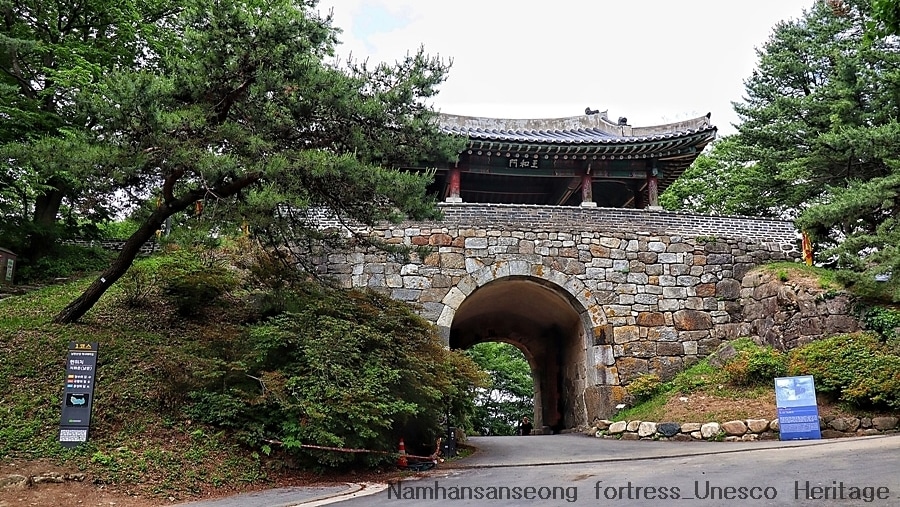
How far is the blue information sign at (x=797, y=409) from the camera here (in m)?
9.65

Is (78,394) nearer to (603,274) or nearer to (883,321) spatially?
(603,274)

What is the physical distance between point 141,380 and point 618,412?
346 inches

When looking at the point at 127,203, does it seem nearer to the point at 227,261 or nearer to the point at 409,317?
the point at 227,261

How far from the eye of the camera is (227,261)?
12.1 metres

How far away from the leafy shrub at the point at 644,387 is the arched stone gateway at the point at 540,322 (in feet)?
3.85

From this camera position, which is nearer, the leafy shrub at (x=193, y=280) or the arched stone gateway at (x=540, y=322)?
the leafy shrub at (x=193, y=280)

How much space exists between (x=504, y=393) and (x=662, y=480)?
22933 millimetres

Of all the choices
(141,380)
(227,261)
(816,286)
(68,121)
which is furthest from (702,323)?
(68,121)

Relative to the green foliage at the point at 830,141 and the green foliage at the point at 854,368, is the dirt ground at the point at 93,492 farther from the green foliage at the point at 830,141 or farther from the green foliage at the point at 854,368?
the green foliage at the point at 830,141

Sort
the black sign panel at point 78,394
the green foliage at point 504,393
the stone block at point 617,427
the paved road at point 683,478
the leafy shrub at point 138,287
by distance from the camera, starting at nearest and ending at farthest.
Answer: the paved road at point 683,478
the black sign panel at point 78,394
the leafy shrub at point 138,287
the stone block at point 617,427
the green foliage at point 504,393

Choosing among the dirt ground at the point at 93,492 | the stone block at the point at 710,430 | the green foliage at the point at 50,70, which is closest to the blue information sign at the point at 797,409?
the stone block at the point at 710,430

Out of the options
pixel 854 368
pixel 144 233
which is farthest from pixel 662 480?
pixel 144 233

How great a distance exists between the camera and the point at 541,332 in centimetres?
1788

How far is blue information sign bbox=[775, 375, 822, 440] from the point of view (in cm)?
965
